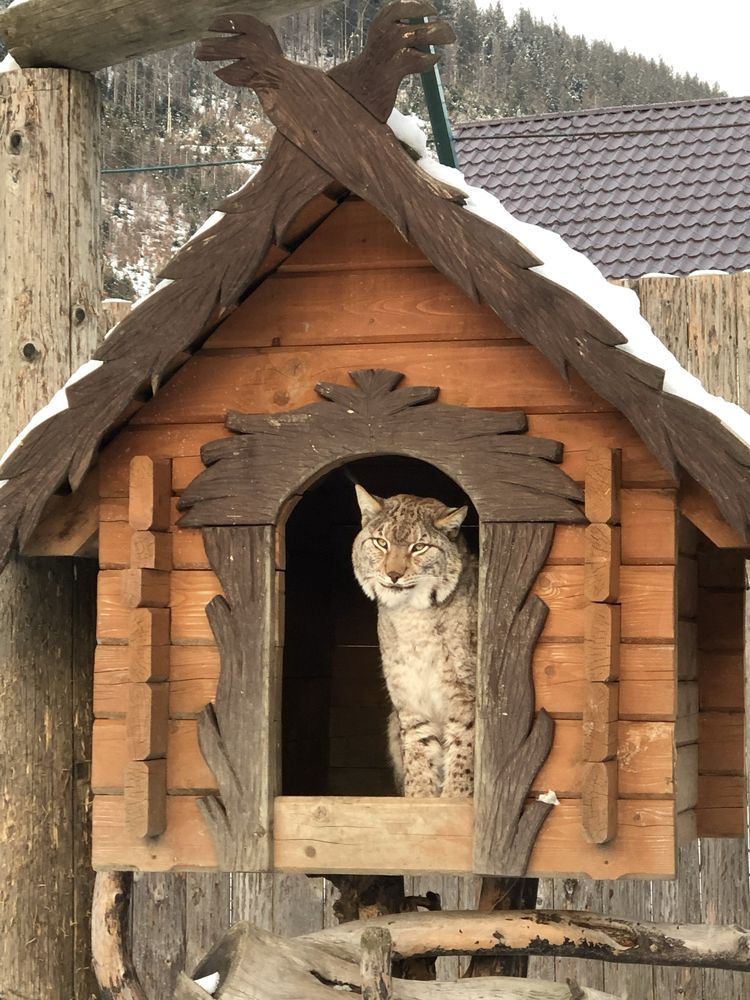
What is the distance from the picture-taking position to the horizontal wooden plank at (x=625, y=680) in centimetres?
373

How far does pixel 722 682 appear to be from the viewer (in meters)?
4.54

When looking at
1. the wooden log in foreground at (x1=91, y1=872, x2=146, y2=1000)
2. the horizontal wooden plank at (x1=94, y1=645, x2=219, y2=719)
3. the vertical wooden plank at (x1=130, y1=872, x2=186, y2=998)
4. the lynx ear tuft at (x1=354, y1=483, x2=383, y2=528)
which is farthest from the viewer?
the vertical wooden plank at (x1=130, y1=872, x2=186, y2=998)

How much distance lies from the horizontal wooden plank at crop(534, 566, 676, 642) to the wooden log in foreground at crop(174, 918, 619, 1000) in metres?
0.87

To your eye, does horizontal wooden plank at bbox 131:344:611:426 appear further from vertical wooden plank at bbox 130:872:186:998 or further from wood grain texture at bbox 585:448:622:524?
vertical wooden plank at bbox 130:872:186:998

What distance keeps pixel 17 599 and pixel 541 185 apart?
17.5 feet

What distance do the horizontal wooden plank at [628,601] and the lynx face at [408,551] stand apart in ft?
2.19

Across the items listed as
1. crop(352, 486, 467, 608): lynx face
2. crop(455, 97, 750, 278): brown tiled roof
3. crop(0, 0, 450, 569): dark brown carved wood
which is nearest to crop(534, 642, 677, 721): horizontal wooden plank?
crop(352, 486, 467, 608): lynx face

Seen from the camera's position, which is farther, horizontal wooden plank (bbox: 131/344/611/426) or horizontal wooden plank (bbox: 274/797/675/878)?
horizontal wooden plank (bbox: 131/344/611/426)

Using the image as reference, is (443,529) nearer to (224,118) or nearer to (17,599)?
(17,599)

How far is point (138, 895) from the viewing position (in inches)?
221

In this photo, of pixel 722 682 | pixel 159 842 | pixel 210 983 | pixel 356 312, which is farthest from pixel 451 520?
pixel 210 983

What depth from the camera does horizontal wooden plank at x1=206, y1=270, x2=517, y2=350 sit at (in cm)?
392

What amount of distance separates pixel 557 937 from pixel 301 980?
744mm

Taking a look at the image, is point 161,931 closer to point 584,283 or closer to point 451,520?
point 451,520
